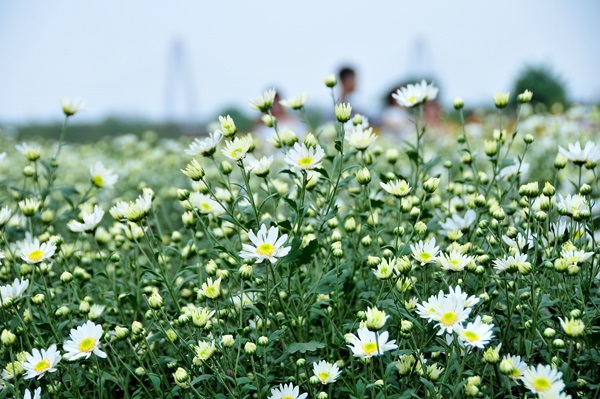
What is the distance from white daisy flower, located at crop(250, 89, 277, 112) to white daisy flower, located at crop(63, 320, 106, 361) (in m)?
0.88

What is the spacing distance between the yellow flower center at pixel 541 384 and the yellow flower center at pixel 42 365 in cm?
123

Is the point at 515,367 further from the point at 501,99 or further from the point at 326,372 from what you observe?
the point at 501,99

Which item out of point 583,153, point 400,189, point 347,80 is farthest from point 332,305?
point 347,80

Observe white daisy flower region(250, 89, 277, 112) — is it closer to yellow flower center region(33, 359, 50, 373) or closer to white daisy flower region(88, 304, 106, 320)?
white daisy flower region(88, 304, 106, 320)

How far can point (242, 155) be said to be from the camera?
65.7 inches

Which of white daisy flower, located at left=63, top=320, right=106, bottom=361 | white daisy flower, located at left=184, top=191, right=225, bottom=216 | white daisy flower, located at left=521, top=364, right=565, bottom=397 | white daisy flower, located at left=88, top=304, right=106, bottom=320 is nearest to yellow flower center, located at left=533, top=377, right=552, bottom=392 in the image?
white daisy flower, located at left=521, top=364, right=565, bottom=397

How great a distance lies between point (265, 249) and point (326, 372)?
35 centimetres

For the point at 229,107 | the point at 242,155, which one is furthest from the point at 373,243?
the point at 229,107

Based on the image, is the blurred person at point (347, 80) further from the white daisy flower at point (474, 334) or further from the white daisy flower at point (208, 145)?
the white daisy flower at point (474, 334)

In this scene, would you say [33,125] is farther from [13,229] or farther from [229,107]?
[13,229]

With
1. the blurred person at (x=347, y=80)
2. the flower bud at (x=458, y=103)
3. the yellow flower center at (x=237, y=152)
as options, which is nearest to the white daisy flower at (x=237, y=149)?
the yellow flower center at (x=237, y=152)

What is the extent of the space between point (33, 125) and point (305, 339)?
50.0 feet

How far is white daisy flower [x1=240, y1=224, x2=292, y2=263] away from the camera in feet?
5.04

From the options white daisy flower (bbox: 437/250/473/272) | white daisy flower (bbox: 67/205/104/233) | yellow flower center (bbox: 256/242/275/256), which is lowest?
white daisy flower (bbox: 437/250/473/272)
